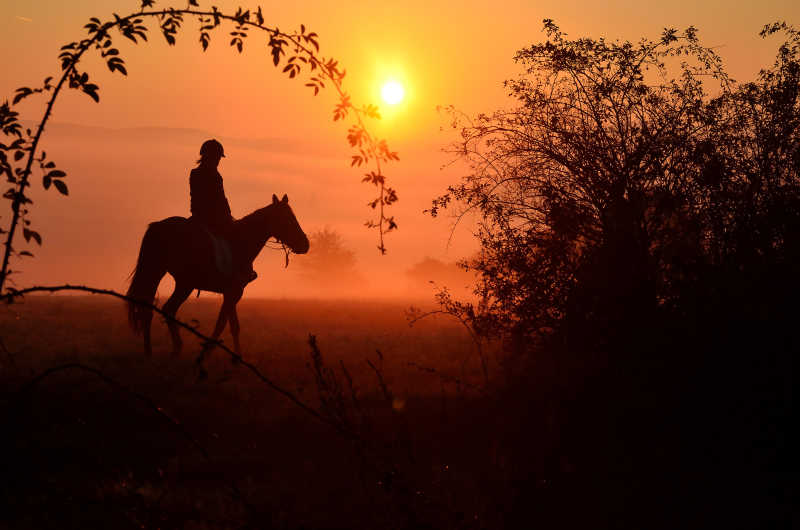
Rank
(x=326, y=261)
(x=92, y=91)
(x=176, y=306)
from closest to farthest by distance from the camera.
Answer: (x=92, y=91) < (x=176, y=306) < (x=326, y=261)

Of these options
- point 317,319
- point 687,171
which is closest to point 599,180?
point 687,171

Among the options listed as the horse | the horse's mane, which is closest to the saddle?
the horse

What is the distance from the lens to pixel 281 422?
908 centimetres

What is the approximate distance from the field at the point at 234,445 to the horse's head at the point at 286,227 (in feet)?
8.30

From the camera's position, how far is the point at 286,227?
1373 centimetres

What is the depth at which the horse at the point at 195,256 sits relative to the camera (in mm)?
13223

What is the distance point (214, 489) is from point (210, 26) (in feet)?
15.2

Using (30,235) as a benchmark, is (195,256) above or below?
above

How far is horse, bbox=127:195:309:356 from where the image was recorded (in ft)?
43.4

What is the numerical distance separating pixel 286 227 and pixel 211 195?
6.21 feet

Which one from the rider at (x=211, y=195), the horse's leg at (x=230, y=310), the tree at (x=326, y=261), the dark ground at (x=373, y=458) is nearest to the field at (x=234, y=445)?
the dark ground at (x=373, y=458)

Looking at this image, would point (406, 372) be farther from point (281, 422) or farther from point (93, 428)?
point (93, 428)

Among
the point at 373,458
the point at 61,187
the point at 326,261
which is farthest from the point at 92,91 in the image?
the point at 326,261

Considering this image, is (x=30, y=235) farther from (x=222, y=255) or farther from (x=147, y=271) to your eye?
(x=147, y=271)
